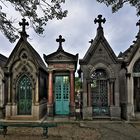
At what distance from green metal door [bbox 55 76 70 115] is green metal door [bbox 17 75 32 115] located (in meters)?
1.93

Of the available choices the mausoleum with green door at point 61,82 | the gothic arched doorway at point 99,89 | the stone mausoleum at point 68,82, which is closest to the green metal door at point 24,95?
the stone mausoleum at point 68,82

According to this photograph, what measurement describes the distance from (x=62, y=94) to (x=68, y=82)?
972 mm

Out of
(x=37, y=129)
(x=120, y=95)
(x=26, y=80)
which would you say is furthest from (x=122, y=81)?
(x=37, y=129)

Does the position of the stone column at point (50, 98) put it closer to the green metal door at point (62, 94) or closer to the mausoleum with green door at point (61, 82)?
the mausoleum with green door at point (61, 82)

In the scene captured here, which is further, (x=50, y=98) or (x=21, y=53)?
(x=21, y=53)

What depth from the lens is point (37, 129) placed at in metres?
13.6

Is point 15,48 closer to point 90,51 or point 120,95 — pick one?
point 90,51

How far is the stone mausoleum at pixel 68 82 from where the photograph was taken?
57.7 feet

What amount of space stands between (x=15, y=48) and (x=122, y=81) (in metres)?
8.29

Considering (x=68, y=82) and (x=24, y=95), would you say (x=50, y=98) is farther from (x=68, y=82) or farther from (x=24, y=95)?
(x=24, y=95)

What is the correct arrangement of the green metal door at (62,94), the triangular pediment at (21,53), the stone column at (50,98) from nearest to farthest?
the stone column at (50,98) < the triangular pediment at (21,53) < the green metal door at (62,94)

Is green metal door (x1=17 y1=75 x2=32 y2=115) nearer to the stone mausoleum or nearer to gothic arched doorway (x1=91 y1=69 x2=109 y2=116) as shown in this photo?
the stone mausoleum

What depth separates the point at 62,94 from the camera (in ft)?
60.3

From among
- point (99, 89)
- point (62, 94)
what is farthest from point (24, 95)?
point (99, 89)
